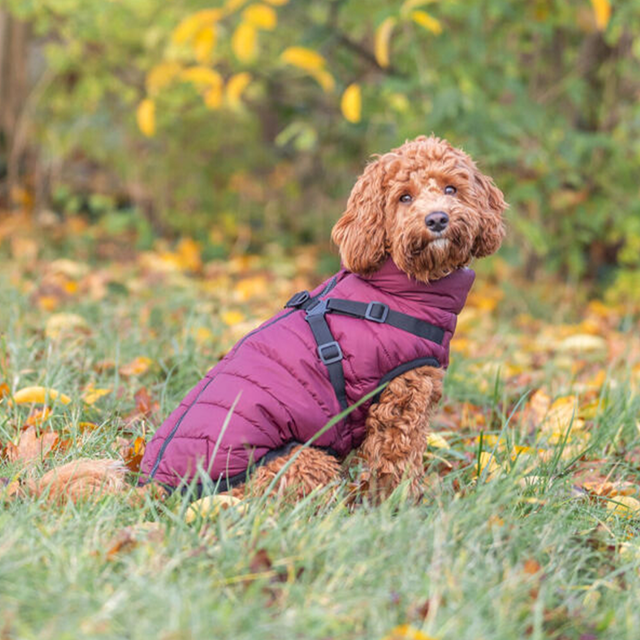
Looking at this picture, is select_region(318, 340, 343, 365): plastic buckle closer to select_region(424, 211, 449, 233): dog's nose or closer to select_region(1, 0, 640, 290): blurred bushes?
select_region(424, 211, 449, 233): dog's nose

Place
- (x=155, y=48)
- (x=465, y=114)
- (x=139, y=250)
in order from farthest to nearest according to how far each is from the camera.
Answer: (x=139, y=250) → (x=155, y=48) → (x=465, y=114)

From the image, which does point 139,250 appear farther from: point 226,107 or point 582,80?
point 582,80

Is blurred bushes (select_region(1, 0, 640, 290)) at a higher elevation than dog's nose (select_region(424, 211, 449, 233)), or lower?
higher

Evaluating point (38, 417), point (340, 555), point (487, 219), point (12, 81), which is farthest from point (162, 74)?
point (340, 555)

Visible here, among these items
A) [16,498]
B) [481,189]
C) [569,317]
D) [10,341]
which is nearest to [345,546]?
[16,498]

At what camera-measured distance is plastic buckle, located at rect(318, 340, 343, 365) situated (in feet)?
9.07

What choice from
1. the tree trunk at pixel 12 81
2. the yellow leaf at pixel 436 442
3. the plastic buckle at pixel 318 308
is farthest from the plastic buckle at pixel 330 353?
the tree trunk at pixel 12 81

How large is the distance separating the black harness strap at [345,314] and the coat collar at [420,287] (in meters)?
0.09

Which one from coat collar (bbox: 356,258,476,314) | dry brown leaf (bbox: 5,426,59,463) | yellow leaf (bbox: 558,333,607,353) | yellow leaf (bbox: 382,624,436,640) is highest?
coat collar (bbox: 356,258,476,314)

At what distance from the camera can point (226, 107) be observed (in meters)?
7.98

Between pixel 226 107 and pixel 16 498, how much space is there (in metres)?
6.10

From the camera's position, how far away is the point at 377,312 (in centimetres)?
283

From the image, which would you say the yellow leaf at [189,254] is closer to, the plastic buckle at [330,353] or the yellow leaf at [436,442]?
the yellow leaf at [436,442]

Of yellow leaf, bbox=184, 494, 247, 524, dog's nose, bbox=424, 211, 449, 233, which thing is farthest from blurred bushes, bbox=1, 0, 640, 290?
yellow leaf, bbox=184, 494, 247, 524
